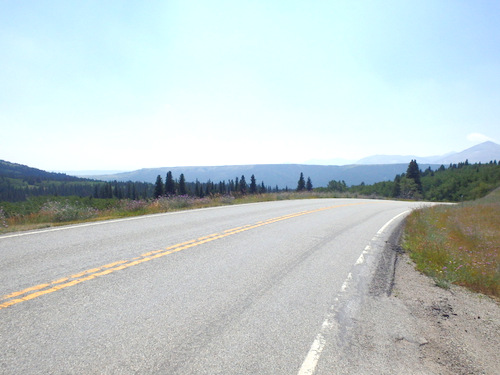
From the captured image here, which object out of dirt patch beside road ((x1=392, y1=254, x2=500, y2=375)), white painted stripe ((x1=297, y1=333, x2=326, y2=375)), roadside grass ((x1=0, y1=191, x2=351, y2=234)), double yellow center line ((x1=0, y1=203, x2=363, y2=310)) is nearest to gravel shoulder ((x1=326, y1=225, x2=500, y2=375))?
dirt patch beside road ((x1=392, y1=254, x2=500, y2=375))

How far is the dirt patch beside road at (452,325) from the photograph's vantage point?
9.48ft

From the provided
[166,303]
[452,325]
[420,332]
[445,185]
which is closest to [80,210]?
[166,303]

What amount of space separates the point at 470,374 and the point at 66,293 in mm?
4863

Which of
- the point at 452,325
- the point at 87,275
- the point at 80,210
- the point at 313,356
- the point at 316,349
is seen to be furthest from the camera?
the point at 80,210

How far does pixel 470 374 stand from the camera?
2.71m

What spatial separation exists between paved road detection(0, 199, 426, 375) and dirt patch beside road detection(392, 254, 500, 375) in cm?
102

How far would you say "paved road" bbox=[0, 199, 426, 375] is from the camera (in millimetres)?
2627

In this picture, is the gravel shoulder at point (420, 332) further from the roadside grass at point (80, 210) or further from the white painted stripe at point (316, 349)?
the roadside grass at point (80, 210)

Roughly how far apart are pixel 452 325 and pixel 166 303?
390cm

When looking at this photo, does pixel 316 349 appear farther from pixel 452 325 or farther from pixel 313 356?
pixel 452 325

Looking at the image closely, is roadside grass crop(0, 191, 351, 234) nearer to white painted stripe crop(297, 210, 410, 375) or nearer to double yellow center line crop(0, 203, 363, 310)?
double yellow center line crop(0, 203, 363, 310)

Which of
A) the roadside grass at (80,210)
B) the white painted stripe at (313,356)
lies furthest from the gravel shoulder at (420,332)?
the roadside grass at (80,210)

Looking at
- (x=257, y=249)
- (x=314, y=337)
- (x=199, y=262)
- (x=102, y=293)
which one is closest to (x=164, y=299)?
(x=102, y=293)

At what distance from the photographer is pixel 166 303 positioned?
372 centimetres
